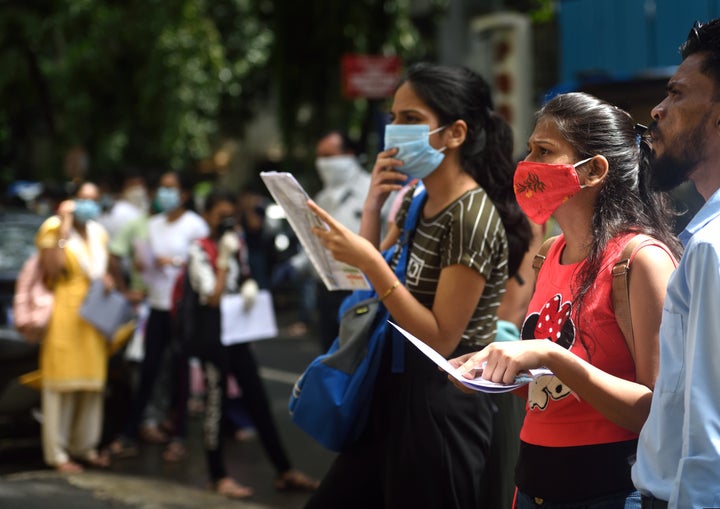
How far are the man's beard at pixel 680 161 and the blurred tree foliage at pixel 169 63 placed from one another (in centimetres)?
1279

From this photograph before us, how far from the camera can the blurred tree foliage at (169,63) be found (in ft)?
50.2

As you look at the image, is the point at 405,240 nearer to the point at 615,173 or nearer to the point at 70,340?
the point at 615,173

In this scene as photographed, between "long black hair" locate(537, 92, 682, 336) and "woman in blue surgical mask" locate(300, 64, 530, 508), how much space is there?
2.46 ft

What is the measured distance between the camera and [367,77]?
13.3 meters

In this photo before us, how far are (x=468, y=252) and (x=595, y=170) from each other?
761mm

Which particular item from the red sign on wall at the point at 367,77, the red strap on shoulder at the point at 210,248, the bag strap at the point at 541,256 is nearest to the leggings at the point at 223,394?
the red strap on shoulder at the point at 210,248

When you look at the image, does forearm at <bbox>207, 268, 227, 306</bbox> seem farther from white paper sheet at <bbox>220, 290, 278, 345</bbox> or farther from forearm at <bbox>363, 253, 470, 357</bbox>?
forearm at <bbox>363, 253, 470, 357</bbox>

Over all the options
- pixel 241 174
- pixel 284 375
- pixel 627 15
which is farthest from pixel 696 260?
pixel 241 174

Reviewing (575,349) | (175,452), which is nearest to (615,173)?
(575,349)

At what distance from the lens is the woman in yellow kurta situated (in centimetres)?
750

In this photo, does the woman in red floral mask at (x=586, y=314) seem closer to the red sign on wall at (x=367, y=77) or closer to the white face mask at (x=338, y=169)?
the white face mask at (x=338, y=169)

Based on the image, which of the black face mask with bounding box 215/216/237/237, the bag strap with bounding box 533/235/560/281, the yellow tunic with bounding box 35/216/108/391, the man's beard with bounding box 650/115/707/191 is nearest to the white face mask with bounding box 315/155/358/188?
the black face mask with bounding box 215/216/237/237

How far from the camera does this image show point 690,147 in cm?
233

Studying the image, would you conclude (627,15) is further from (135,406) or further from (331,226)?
(331,226)
